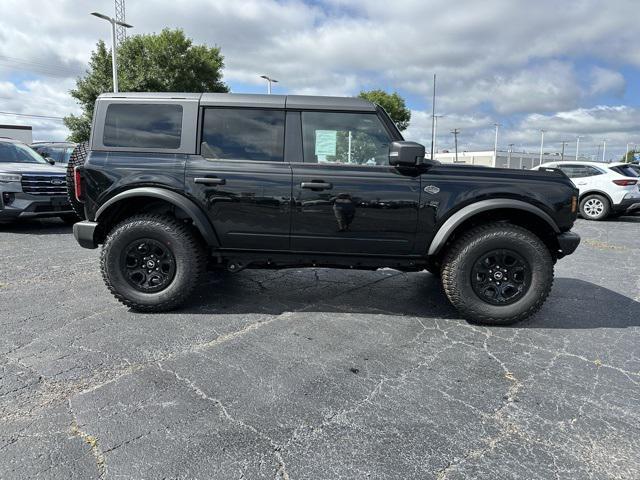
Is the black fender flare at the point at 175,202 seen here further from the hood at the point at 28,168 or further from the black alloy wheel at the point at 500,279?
the hood at the point at 28,168

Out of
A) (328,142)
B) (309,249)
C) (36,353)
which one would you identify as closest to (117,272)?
(36,353)

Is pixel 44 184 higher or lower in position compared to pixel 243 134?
lower

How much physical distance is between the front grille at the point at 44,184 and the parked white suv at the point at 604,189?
10861 millimetres

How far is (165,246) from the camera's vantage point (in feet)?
12.9

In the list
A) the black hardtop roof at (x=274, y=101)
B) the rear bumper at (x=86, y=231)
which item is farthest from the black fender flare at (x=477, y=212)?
the rear bumper at (x=86, y=231)

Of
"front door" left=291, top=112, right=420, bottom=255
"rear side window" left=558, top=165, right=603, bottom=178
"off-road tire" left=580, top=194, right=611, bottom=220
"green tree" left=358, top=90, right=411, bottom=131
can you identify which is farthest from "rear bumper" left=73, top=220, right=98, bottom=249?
"green tree" left=358, top=90, right=411, bottom=131

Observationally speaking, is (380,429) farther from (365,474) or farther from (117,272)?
(117,272)

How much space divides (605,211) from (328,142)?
10552 mm

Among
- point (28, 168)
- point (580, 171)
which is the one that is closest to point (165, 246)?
point (28, 168)

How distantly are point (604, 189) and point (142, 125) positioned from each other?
38.1 feet

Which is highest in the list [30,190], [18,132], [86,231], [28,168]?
[18,132]

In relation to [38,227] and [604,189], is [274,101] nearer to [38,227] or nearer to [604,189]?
[38,227]

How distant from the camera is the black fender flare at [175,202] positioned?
377cm

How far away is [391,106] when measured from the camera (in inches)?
1502
